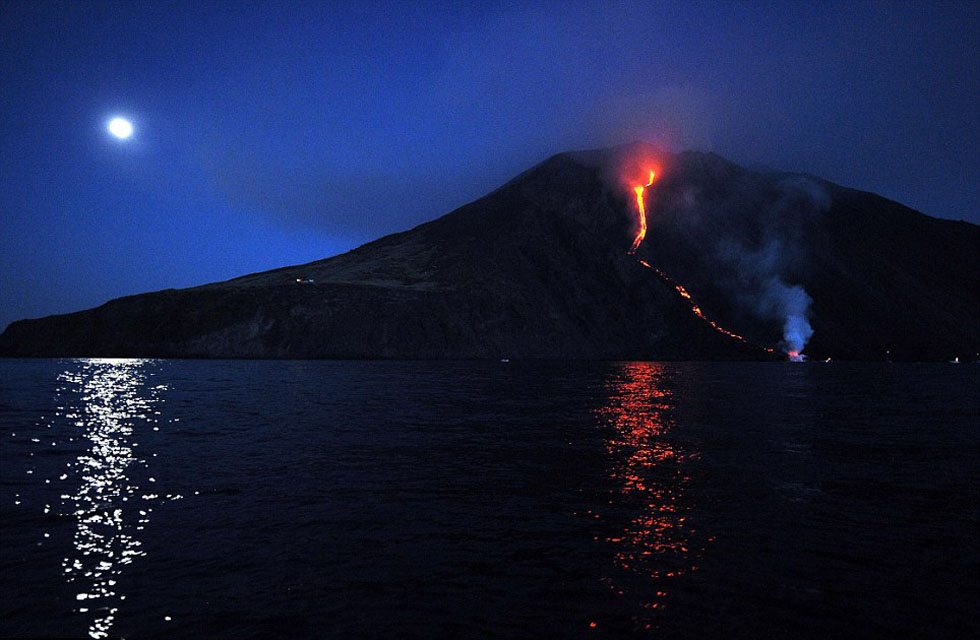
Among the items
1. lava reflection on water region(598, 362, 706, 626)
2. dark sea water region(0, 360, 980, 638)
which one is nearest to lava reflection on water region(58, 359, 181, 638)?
dark sea water region(0, 360, 980, 638)

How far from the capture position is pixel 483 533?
13.6 metres

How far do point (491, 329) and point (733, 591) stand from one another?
534ft

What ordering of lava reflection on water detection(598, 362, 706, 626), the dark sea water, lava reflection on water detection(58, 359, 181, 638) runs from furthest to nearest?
lava reflection on water detection(598, 362, 706, 626) → lava reflection on water detection(58, 359, 181, 638) → the dark sea water

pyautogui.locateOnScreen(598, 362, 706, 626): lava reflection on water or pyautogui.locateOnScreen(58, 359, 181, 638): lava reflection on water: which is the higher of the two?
pyautogui.locateOnScreen(58, 359, 181, 638): lava reflection on water

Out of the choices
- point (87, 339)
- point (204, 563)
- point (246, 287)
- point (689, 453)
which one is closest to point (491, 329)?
point (246, 287)

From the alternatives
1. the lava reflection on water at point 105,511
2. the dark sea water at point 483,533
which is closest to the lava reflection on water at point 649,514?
the dark sea water at point 483,533

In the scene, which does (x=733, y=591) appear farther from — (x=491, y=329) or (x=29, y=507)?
(x=491, y=329)

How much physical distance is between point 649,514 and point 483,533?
4.60 meters

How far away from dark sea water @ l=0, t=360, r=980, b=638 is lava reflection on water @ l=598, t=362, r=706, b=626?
0.09 m

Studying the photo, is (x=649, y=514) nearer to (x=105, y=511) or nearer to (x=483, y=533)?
(x=483, y=533)

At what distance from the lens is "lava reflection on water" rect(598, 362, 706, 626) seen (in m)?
11.0

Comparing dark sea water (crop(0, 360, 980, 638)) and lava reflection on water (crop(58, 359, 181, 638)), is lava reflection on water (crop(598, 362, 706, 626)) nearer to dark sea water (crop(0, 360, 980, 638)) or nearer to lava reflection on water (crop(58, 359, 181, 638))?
dark sea water (crop(0, 360, 980, 638))

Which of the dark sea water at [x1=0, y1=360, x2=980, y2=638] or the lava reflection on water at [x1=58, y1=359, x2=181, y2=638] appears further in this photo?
the lava reflection on water at [x1=58, y1=359, x2=181, y2=638]

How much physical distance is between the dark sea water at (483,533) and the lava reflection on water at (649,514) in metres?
0.09
